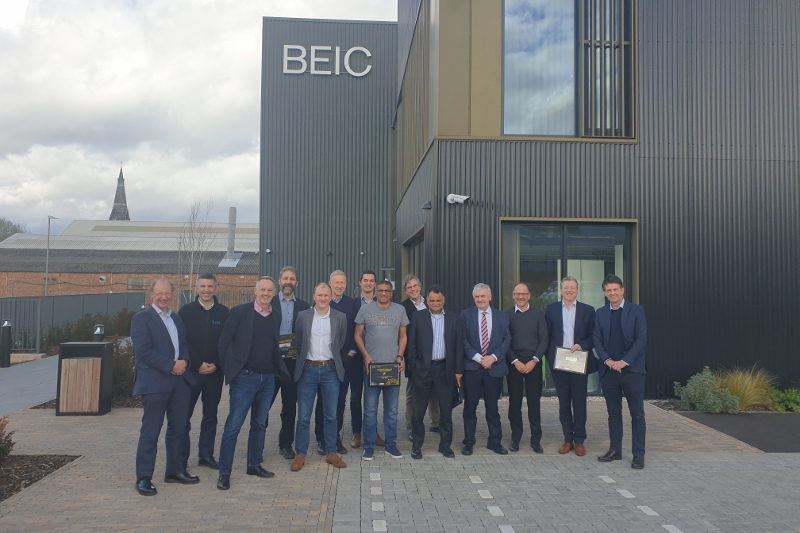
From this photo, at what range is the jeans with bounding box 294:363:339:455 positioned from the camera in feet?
19.9

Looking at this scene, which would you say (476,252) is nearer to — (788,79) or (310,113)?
(788,79)

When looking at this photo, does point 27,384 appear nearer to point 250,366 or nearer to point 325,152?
point 250,366

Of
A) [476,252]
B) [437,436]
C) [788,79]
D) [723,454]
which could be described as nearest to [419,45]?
[476,252]

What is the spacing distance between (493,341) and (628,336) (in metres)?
1.40

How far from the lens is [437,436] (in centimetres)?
743

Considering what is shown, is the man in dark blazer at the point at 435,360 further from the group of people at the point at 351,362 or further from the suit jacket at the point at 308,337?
the suit jacket at the point at 308,337

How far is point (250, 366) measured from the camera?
5641 mm

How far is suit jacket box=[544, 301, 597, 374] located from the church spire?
326 feet

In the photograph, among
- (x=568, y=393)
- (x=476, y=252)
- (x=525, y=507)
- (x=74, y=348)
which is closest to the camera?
(x=525, y=507)

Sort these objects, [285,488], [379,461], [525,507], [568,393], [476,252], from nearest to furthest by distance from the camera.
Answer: [525,507]
[285,488]
[379,461]
[568,393]
[476,252]

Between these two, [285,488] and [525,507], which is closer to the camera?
[525,507]

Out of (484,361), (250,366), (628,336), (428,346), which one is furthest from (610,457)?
(250,366)

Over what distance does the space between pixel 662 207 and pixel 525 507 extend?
6516mm

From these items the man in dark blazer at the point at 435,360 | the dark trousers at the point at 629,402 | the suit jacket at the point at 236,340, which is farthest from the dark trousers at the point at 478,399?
the suit jacket at the point at 236,340
